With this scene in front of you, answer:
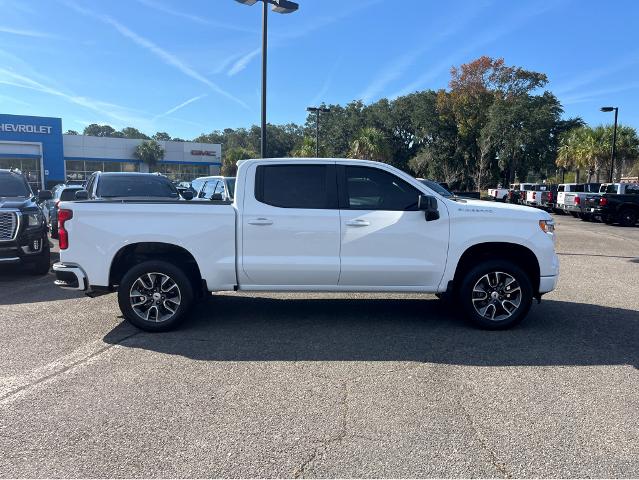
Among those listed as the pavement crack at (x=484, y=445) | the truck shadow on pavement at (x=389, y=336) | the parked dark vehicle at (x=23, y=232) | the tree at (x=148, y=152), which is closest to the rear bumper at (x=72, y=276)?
the truck shadow on pavement at (x=389, y=336)

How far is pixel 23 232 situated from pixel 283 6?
8.31 m

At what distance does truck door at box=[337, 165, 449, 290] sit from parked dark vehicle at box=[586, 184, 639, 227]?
18268 millimetres

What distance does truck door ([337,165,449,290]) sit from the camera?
564 cm

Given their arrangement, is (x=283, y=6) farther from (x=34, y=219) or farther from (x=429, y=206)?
(x=429, y=206)

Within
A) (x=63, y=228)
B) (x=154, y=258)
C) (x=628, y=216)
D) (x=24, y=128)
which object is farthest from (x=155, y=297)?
(x=24, y=128)

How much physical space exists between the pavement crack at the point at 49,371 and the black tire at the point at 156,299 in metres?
0.39

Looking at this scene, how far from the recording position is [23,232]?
8688 millimetres

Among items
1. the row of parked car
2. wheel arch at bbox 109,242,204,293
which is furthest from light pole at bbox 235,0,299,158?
the row of parked car

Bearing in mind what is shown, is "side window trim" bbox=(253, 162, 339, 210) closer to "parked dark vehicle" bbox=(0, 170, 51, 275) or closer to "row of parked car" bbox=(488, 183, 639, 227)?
"parked dark vehicle" bbox=(0, 170, 51, 275)

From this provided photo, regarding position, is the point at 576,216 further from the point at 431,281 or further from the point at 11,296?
the point at 11,296

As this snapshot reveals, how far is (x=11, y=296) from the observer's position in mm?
7582

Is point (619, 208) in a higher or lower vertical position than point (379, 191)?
lower

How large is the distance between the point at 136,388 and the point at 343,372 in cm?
179

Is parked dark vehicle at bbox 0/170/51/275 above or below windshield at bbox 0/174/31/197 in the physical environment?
below
